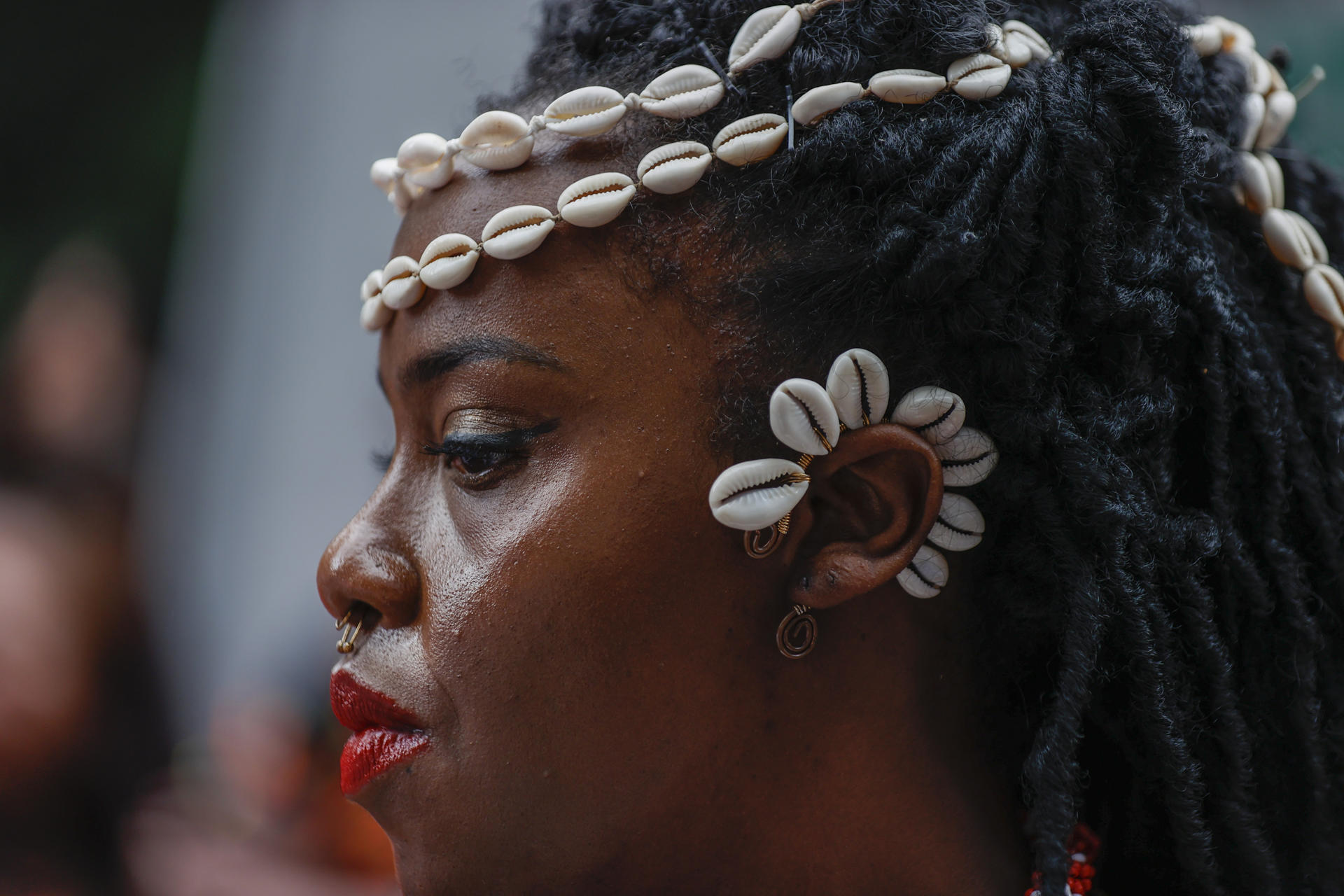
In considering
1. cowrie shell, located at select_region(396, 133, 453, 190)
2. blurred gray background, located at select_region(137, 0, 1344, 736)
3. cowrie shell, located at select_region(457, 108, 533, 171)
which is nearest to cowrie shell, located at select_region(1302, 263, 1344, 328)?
cowrie shell, located at select_region(457, 108, 533, 171)

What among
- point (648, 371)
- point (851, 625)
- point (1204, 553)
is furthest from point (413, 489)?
point (1204, 553)

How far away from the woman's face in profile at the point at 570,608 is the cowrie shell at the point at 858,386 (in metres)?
0.14

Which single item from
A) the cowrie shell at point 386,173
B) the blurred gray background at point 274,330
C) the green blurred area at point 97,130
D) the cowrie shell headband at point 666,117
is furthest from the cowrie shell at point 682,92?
the green blurred area at point 97,130

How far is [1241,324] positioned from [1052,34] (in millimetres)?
445

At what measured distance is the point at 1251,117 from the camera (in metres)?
1.50

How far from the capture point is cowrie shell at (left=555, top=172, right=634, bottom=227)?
131cm

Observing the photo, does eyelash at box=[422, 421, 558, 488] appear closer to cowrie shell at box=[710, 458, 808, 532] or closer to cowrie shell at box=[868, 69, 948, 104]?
cowrie shell at box=[710, 458, 808, 532]

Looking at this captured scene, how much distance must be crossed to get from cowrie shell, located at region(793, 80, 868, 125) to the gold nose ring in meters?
0.82

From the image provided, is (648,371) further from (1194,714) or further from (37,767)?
(37,767)

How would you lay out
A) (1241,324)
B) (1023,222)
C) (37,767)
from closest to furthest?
1. (1023,222)
2. (1241,324)
3. (37,767)

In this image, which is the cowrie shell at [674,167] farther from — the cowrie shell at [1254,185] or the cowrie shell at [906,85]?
the cowrie shell at [1254,185]

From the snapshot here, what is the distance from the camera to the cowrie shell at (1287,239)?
57.1 inches

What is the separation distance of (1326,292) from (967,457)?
1.81 ft

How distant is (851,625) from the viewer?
4.36 feet
